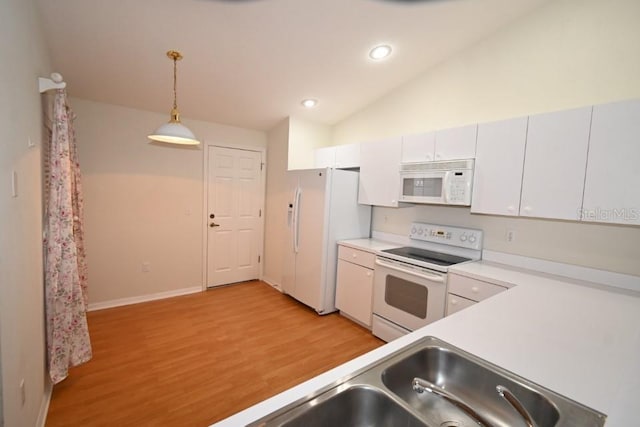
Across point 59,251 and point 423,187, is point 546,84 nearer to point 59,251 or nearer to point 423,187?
point 423,187

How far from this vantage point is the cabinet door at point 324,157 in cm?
379

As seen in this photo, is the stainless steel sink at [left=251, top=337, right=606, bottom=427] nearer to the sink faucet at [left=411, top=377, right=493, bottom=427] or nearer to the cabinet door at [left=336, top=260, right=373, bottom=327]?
the sink faucet at [left=411, top=377, right=493, bottom=427]

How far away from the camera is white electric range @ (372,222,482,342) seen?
2385 mm

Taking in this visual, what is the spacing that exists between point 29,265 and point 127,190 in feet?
7.05

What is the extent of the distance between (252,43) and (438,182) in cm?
200

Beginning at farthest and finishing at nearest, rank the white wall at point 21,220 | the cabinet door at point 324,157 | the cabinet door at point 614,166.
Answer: the cabinet door at point 324,157 → the cabinet door at point 614,166 → the white wall at point 21,220

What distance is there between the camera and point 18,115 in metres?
1.39

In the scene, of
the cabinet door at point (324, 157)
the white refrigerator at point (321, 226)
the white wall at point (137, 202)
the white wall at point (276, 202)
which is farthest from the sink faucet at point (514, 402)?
the white wall at point (137, 202)

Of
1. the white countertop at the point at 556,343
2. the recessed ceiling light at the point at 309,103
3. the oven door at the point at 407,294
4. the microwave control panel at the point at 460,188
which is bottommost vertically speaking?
the oven door at the point at 407,294

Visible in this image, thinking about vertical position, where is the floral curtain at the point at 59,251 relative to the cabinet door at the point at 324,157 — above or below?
below

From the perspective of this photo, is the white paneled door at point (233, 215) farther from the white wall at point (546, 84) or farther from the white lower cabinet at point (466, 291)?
the white lower cabinet at point (466, 291)

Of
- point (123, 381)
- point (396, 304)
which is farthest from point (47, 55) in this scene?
point (396, 304)

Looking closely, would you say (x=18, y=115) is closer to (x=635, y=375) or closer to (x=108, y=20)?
(x=108, y=20)

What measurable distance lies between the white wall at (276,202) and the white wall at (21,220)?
2.58 m
